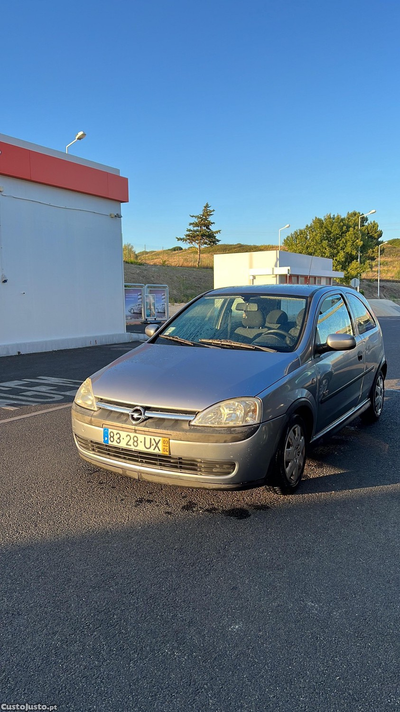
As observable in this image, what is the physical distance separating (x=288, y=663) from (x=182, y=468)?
4.62 feet

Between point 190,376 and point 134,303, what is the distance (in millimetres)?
18565

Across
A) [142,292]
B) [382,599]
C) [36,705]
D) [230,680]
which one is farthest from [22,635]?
[142,292]

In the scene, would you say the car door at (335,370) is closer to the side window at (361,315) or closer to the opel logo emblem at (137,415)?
the side window at (361,315)

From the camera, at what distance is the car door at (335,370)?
4.18 meters

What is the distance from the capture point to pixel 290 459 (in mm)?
3688

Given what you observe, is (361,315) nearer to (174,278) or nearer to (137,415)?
(137,415)

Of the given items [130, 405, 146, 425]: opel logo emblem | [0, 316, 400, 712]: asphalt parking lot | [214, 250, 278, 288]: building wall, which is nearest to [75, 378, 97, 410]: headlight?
[130, 405, 146, 425]: opel logo emblem

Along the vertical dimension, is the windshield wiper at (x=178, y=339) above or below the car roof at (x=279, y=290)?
below

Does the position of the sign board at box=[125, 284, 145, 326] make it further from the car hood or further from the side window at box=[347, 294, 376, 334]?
the car hood

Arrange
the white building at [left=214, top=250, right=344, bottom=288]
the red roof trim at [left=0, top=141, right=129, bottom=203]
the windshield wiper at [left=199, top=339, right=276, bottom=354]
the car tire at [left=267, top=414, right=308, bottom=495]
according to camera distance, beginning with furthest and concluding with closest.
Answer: the white building at [left=214, top=250, right=344, bottom=288] < the red roof trim at [left=0, top=141, right=129, bottom=203] < the windshield wiper at [left=199, top=339, right=276, bottom=354] < the car tire at [left=267, top=414, right=308, bottom=495]

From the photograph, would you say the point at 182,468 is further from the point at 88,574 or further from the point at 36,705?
the point at 36,705

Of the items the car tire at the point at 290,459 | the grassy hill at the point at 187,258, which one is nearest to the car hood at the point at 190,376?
the car tire at the point at 290,459

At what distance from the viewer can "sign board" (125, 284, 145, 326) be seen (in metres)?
21.5

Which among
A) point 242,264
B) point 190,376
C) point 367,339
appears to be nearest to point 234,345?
point 190,376
